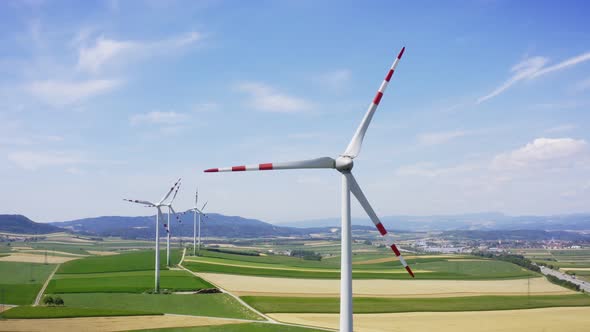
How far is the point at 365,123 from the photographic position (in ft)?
121

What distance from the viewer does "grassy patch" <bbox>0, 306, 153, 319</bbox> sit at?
57.4 metres

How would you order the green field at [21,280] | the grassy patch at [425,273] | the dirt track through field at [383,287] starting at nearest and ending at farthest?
the green field at [21,280]
the dirt track through field at [383,287]
the grassy patch at [425,273]

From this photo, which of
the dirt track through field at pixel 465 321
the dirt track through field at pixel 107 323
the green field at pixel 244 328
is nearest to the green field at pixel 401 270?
the dirt track through field at pixel 465 321

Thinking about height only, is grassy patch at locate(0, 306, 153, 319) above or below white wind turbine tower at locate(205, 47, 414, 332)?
below

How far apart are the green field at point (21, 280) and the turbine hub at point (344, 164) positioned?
180 ft

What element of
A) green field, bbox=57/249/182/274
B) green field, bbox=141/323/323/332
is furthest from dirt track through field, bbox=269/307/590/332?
green field, bbox=57/249/182/274

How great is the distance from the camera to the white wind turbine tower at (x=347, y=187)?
32.7 meters

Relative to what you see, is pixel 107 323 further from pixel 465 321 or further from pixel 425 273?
pixel 425 273

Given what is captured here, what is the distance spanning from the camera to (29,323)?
177 ft

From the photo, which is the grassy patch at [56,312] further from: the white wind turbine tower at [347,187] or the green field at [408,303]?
the white wind turbine tower at [347,187]

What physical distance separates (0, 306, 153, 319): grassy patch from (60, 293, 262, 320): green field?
3.21 meters

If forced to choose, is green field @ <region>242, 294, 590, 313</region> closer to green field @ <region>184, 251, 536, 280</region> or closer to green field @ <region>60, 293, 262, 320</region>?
green field @ <region>60, 293, 262, 320</region>

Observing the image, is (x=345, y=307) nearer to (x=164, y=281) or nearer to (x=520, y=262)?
(x=164, y=281)

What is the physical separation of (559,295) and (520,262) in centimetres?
6422
